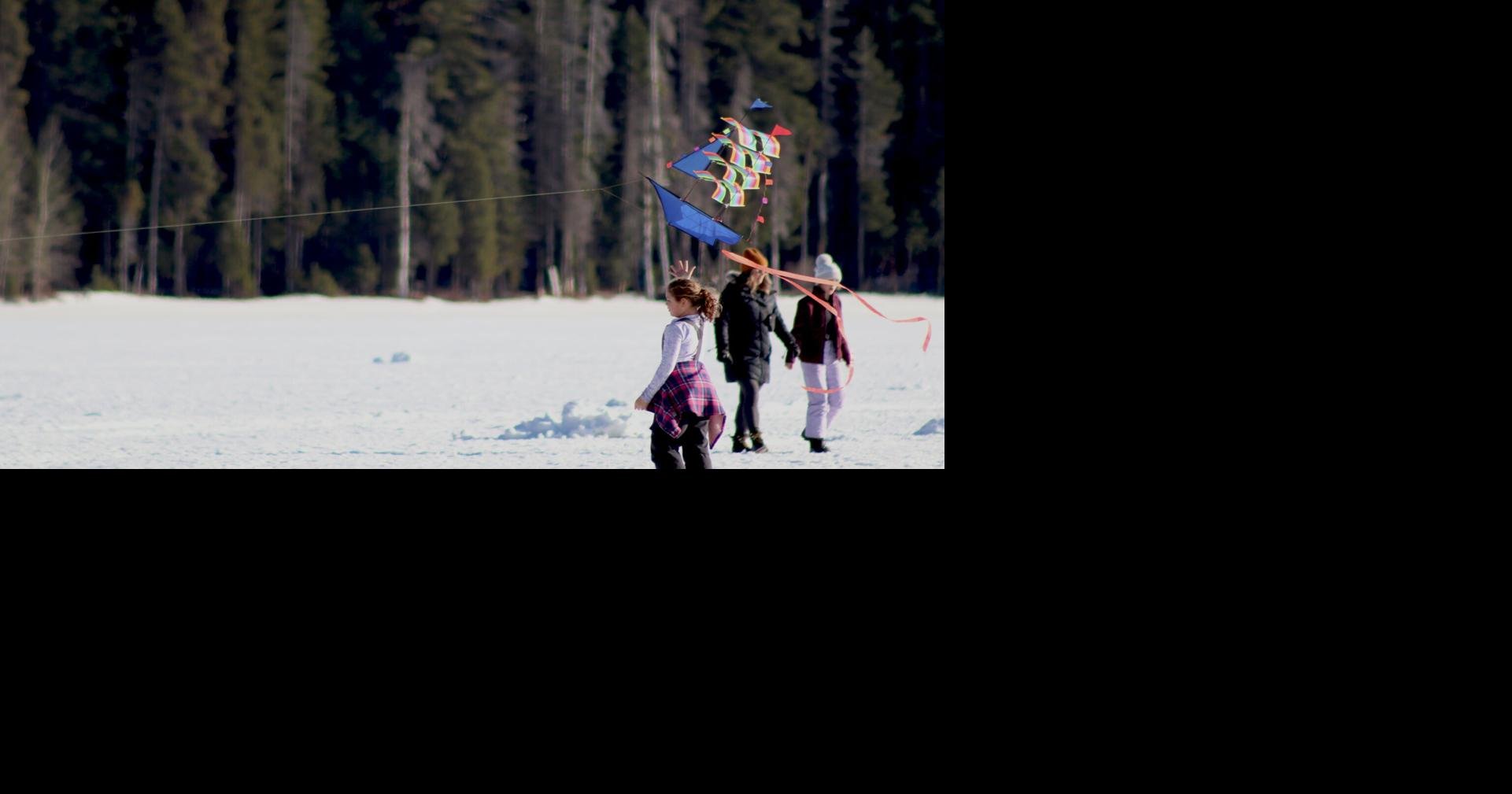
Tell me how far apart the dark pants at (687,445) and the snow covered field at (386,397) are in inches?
40.5

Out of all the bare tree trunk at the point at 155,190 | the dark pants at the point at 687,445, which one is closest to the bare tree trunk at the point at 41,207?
the bare tree trunk at the point at 155,190

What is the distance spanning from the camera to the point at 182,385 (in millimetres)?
12336

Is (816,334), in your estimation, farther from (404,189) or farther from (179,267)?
(404,189)

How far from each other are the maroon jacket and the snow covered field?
583 millimetres

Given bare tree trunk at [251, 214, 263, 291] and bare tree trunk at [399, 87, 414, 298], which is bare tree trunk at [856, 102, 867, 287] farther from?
bare tree trunk at [251, 214, 263, 291]

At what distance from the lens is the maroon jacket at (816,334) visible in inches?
330

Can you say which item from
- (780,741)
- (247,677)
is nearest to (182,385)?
(247,677)

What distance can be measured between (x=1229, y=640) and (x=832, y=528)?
1.50 m

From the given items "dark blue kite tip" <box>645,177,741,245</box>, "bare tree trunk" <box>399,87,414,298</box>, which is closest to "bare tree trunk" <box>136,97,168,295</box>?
"bare tree trunk" <box>399,87,414,298</box>

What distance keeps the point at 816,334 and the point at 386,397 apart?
4.62m

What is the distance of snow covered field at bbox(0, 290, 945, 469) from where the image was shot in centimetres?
837

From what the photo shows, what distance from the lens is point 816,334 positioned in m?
8.45

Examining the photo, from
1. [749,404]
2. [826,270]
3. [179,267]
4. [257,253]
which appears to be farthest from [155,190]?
[826,270]

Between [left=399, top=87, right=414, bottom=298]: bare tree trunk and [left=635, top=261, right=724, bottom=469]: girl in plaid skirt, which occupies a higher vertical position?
[left=399, top=87, right=414, bottom=298]: bare tree trunk
